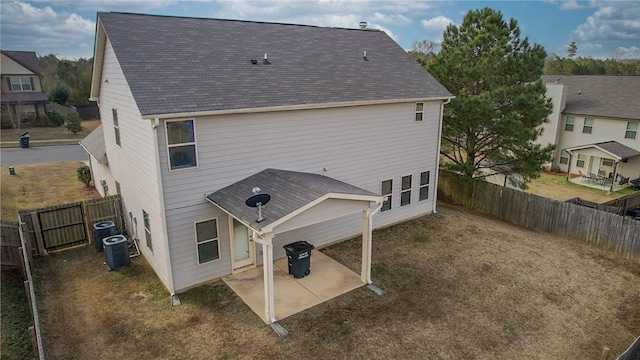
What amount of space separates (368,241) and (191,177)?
5056 mm

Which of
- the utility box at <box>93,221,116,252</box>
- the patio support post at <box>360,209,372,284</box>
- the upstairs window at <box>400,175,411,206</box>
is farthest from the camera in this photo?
the upstairs window at <box>400,175,411,206</box>

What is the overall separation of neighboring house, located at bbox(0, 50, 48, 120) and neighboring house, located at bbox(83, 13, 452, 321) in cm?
2964

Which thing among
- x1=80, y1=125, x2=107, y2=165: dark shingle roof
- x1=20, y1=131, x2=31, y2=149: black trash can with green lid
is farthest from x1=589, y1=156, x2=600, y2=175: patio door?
x1=20, y1=131, x2=31, y2=149: black trash can with green lid

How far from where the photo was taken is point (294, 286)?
10.9 metres

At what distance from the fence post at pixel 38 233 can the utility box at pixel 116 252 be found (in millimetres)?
2359

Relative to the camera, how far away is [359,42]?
16.1 meters

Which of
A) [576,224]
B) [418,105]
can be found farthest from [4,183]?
[576,224]

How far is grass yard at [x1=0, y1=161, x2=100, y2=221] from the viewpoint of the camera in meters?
16.4

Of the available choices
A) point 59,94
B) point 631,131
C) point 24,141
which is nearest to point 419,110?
point 631,131

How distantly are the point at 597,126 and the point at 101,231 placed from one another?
29628mm

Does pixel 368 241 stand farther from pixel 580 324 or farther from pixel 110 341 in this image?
pixel 110 341

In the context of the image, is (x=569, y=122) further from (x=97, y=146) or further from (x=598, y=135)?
(x=97, y=146)

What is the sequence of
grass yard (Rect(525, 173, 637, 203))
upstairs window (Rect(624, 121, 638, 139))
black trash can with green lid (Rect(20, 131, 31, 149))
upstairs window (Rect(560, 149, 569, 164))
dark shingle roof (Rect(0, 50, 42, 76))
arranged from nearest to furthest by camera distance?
1. grass yard (Rect(525, 173, 637, 203))
2. upstairs window (Rect(624, 121, 638, 139))
3. upstairs window (Rect(560, 149, 569, 164))
4. black trash can with green lid (Rect(20, 131, 31, 149))
5. dark shingle roof (Rect(0, 50, 42, 76))

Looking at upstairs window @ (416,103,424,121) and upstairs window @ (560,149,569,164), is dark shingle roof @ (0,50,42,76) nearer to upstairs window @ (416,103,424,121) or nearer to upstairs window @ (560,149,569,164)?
upstairs window @ (416,103,424,121)
